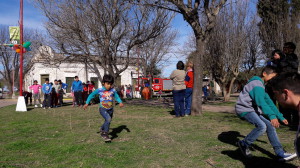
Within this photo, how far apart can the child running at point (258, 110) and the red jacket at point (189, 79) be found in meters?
5.34

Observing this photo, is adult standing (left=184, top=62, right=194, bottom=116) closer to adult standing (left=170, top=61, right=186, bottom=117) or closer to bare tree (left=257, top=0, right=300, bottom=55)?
adult standing (left=170, top=61, right=186, bottom=117)

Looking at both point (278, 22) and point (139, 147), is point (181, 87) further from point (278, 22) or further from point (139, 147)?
point (278, 22)

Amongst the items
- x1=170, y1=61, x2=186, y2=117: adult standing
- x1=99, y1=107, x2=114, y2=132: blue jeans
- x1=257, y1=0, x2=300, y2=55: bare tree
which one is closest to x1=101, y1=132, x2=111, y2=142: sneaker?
x1=99, y1=107, x2=114, y2=132: blue jeans

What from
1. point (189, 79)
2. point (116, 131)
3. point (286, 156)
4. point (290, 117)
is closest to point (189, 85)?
point (189, 79)

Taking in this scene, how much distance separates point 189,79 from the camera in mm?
9891

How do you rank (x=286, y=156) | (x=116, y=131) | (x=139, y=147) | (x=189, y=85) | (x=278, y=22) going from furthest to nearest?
1. (x=278, y=22)
2. (x=189, y=85)
3. (x=116, y=131)
4. (x=139, y=147)
5. (x=286, y=156)

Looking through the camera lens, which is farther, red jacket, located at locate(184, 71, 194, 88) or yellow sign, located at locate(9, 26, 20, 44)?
yellow sign, located at locate(9, 26, 20, 44)

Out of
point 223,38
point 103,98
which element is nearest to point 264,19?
point 223,38

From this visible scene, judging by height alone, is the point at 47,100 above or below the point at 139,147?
above

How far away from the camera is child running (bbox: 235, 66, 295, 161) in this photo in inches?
161

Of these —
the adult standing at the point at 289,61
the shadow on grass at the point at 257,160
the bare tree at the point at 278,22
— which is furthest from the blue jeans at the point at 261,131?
the bare tree at the point at 278,22

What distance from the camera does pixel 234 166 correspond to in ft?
12.8

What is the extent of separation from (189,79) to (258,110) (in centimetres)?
557

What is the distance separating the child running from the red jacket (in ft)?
17.5
